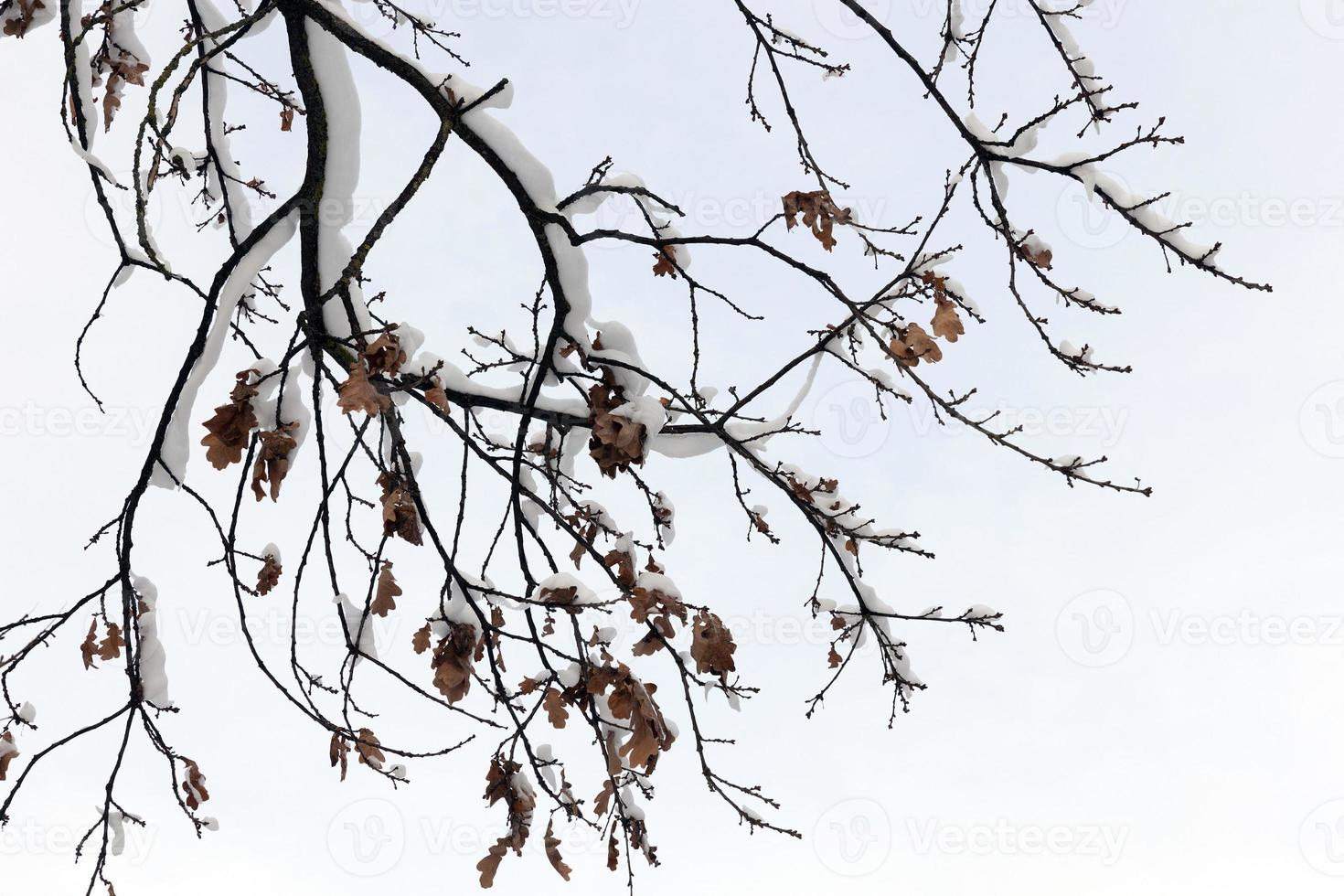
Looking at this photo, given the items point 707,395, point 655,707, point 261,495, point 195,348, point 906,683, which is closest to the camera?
point 261,495

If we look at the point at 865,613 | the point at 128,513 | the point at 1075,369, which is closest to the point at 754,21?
the point at 1075,369

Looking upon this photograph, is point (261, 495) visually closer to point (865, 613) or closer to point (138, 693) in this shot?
point (138, 693)

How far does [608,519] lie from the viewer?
314cm

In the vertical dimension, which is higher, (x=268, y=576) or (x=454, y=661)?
(x=268, y=576)

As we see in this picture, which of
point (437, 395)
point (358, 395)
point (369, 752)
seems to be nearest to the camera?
point (358, 395)

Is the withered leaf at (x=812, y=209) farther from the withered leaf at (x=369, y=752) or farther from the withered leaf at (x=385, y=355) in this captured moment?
the withered leaf at (x=369, y=752)

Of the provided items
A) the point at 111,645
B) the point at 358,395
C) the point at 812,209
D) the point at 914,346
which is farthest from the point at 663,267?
the point at 111,645

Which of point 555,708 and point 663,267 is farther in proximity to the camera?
point 663,267

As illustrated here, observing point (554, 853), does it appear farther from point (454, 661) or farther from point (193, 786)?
point (193, 786)

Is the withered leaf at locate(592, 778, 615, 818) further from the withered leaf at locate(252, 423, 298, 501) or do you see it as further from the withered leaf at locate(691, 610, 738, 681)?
the withered leaf at locate(252, 423, 298, 501)

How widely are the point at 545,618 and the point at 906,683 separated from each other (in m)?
1.41

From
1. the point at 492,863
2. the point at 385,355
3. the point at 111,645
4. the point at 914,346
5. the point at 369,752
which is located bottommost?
the point at 492,863

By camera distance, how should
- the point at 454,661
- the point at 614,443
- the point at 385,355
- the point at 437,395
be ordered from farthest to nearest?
the point at 454,661, the point at 614,443, the point at 437,395, the point at 385,355

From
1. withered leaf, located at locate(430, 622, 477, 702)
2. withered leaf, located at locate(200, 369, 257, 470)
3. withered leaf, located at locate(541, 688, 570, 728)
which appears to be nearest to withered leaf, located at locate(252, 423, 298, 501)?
withered leaf, located at locate(200, 369, 257, 470)
